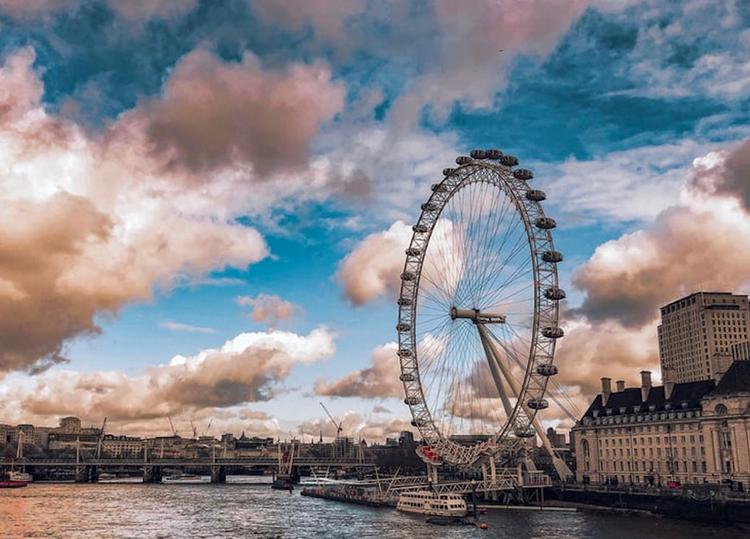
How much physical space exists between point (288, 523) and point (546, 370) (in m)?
33.2

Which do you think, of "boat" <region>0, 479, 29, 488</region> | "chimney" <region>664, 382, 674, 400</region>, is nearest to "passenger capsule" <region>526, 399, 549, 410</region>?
"chimney" <region>664, 382, 674, 400</region>

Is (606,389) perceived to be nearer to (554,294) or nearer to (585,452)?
(585,452)

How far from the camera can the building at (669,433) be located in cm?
8788

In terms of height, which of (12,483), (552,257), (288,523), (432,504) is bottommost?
(12,483)

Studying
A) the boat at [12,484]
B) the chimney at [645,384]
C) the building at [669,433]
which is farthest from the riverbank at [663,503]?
the boat at [12,484]

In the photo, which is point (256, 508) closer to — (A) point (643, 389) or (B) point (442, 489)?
(B) point (442, 489)

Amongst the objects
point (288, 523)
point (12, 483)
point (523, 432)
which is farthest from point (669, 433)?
point (12, 483)

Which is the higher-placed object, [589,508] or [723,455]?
[723,455]

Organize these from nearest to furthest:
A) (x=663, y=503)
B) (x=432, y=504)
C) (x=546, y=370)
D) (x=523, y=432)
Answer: (x=663, y=503) → (x=546, y=370) → (x=523, y=432) → (x=432, y=504)

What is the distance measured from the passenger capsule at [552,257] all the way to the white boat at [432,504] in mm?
28946

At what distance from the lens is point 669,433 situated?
9931 centimetres

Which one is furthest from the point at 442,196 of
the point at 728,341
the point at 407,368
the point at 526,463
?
the point at 728,341

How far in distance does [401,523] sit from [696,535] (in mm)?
30043

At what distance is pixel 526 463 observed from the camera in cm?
9744
